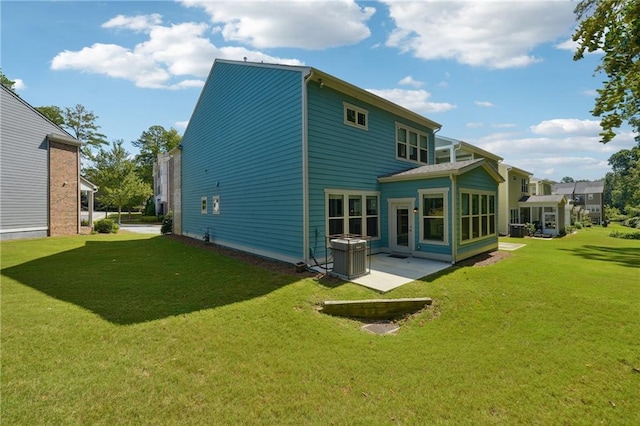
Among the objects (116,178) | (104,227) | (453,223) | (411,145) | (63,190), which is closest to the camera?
(453,223)

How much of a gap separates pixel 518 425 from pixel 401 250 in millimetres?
8803

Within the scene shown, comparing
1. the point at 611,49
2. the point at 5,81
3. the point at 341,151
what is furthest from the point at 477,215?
the point at 5,81

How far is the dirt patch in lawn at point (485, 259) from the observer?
10.3m

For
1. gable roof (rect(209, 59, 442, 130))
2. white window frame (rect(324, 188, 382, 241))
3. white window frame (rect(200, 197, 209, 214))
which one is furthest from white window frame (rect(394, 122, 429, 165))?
white window frame (rect(200, 197, 209, 214))

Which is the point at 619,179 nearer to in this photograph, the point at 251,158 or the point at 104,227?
the point at 251,158

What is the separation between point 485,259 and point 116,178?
40.9 metres

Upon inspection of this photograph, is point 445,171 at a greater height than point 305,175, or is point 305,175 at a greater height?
point 445,171

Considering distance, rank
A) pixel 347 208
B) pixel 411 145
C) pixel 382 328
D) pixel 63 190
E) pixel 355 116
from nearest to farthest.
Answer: pixel 382 328, pixel 347 208, pixel 355 116, pixel 411 145, pixel 63 190

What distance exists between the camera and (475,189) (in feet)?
37.2

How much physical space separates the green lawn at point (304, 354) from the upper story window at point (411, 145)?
24.4 feet

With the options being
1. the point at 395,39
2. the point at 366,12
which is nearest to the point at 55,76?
the point at 366,12

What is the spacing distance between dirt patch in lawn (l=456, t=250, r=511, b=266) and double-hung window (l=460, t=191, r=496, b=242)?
0.77m

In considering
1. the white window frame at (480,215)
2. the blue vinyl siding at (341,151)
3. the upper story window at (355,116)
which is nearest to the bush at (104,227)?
the blue vinyl siding at (341,151)

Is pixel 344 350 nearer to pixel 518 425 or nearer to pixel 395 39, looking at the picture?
pixel 518 425
